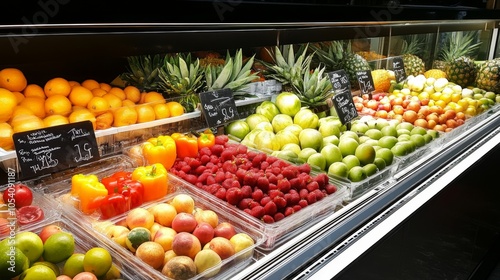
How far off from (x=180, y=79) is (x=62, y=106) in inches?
29.4

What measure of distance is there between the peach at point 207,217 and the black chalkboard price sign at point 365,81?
82.4 inches

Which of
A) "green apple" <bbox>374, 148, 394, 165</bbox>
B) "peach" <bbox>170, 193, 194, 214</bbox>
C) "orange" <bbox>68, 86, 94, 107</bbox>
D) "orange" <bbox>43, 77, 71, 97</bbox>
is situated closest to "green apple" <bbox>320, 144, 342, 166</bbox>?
"green apple" <bbox>374, 148, 394, 165</bbox>

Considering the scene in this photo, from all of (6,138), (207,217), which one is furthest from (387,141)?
(6,138)

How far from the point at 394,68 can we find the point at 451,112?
3.13 ft

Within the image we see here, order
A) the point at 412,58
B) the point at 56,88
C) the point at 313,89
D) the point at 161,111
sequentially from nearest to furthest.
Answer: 1. the point at 56,88
2. the point at 161,111
3. the point at 313,89
4. the point at 412,58

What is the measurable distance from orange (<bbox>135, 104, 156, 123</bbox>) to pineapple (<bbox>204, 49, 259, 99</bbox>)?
1.61 ft

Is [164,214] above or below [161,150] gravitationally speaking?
below

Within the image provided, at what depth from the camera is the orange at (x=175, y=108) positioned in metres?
2.42

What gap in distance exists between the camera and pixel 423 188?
7.91 ft

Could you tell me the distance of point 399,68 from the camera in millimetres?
4297

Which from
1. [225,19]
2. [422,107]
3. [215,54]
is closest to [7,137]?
[225,19]

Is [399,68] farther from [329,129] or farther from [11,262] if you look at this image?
[11,262]

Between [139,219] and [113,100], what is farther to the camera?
[113,100]

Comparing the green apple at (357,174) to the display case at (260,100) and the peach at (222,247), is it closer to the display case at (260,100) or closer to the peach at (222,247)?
the display case at (260,100)
